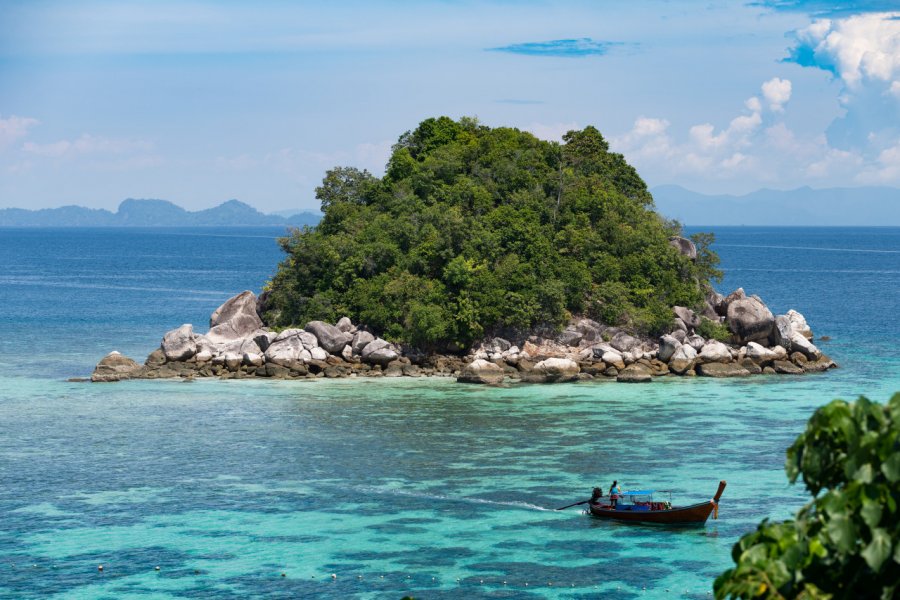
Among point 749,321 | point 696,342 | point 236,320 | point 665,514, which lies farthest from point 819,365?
point 236,320

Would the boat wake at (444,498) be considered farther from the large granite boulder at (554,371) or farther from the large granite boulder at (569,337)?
the large granite boulder at (569,337)

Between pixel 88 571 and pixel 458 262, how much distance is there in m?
35.5

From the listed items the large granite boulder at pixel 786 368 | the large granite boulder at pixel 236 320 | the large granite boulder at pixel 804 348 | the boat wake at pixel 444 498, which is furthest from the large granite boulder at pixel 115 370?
the large granite boulder at pixel 804 348

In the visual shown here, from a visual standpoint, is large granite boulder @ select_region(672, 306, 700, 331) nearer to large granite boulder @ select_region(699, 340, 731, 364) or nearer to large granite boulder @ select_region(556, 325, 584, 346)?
large granite boulder @ select_region(699, 340, 731, 364)

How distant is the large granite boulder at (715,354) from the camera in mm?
57438

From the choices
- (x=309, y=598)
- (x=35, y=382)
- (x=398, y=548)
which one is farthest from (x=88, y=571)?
(x=35, y=382)

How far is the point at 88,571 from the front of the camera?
27922 millimetres

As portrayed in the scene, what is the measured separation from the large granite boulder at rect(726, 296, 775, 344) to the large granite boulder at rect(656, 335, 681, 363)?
17.9ft

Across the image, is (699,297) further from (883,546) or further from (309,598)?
(883,546)

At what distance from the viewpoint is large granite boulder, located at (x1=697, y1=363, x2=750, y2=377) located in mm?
56344

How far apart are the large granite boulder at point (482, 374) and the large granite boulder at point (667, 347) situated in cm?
892

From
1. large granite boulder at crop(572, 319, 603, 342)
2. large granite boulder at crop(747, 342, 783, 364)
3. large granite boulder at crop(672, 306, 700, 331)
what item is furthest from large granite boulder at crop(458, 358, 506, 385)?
large granite boulder at crop(747, 342, 783, 364)

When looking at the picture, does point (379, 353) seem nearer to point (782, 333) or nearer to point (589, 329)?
point (589, 329)

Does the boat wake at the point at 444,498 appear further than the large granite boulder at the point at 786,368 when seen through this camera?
No
